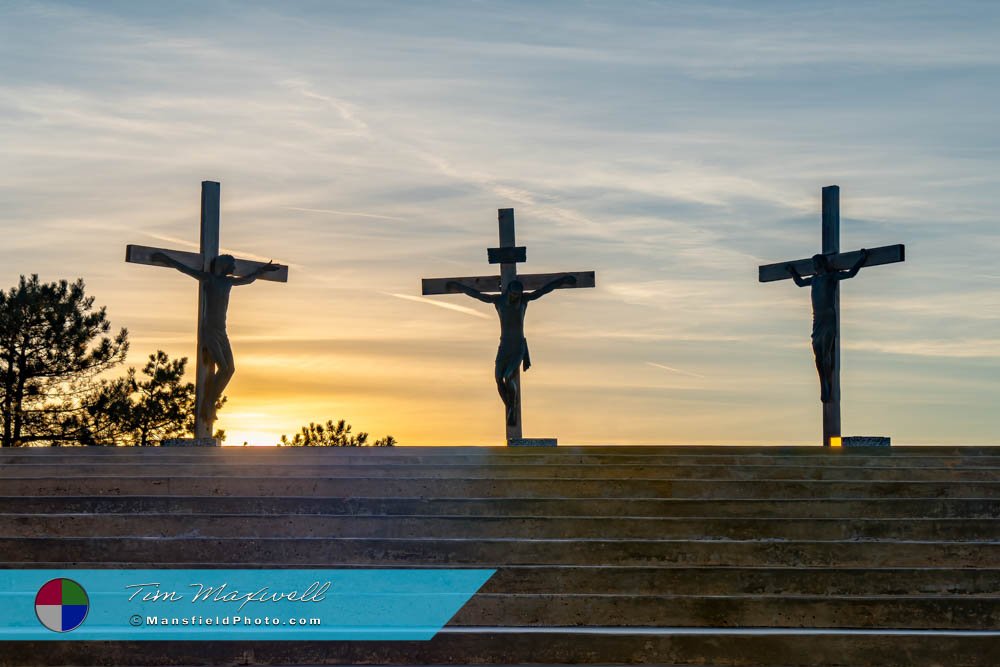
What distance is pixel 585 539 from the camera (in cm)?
902

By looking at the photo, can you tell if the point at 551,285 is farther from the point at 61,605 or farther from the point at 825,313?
the point at 61,605

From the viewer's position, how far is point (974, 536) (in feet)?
30.6

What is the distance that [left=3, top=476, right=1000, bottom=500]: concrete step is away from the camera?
1038cm

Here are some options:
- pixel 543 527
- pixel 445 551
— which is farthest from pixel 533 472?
pixel 445 551

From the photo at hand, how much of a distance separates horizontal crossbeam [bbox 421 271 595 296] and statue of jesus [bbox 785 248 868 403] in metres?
2.92

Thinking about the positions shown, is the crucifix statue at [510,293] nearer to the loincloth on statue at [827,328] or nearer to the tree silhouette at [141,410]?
the loincloth on statue at [827,328]

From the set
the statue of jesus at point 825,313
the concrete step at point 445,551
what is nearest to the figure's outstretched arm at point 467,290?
the statue of jesus at point 825,313

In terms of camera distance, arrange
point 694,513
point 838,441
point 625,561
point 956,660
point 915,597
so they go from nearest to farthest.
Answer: point 956,660 < point 915,597 < point 625,561 < point 694,513 < point 838,441

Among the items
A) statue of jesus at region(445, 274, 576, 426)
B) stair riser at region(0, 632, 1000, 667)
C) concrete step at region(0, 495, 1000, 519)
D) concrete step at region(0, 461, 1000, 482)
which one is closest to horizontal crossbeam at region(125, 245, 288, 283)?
statue of jesus at region(445, 274, 576, 426)

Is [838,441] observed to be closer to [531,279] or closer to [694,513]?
[531,279]

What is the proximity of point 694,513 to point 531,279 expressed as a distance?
809 cm

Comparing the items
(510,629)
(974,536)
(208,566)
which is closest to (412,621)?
(510,629)

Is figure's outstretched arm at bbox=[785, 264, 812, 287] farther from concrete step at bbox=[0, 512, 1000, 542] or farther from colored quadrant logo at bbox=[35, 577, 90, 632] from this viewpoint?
colored quadrant logo at bbox=[35, 577, 90, 632]

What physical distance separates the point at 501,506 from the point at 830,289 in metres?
8.95
